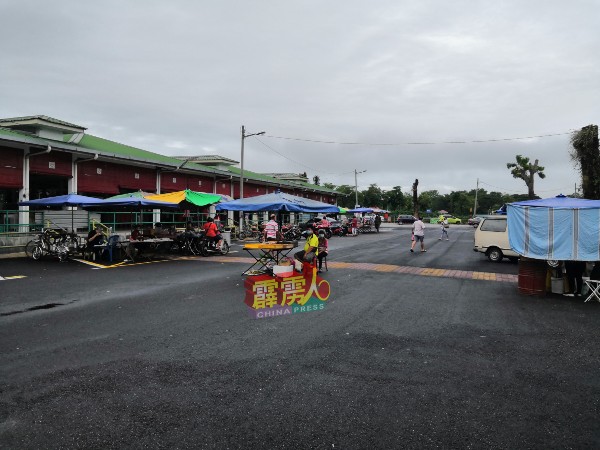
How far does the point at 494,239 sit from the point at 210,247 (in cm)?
1204

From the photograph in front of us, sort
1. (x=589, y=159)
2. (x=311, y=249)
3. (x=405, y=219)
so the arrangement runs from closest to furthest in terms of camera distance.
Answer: (x=311, y=249)
(x=589, y=159)
(x=405, y=219)

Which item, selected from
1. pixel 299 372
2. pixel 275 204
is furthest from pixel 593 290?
pixel 275 204

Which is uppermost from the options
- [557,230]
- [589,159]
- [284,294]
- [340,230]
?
[589,159]

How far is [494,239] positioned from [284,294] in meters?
10.9

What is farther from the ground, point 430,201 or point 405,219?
point 430,201

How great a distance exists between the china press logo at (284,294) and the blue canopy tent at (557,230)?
4.91m

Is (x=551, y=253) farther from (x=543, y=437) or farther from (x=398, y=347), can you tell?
(x=543, y=437)

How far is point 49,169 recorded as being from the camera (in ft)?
62.2

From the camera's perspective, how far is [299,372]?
427 cm

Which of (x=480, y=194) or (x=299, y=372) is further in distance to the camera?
(x=480, y=194)

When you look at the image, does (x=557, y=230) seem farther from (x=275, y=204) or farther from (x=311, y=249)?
(x=275, y=204)

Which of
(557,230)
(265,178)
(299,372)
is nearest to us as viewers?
(299,372)

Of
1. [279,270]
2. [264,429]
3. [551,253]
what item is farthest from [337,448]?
[551,253]

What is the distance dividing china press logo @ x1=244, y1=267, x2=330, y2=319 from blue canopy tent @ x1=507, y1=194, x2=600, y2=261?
4910mm
